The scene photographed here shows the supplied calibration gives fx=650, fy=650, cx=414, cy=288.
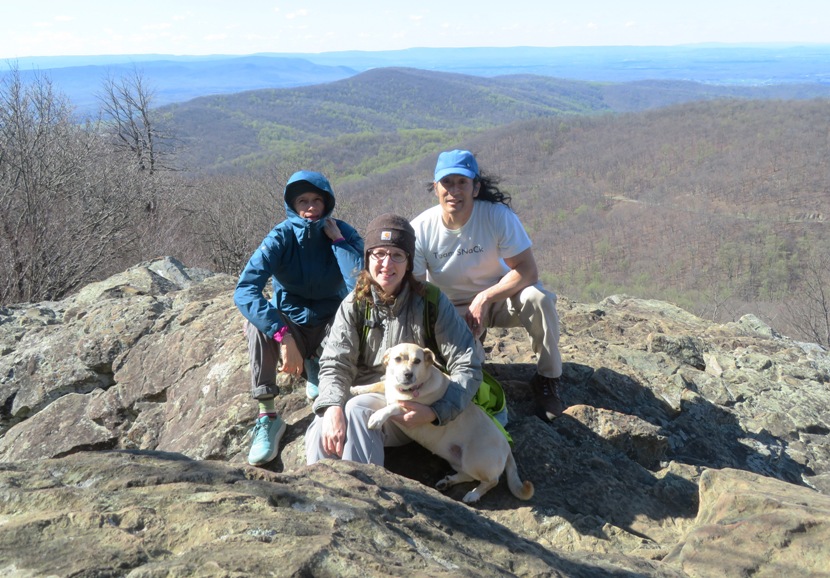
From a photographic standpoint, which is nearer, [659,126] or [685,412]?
[685,412]

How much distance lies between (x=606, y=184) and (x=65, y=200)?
7473 cm

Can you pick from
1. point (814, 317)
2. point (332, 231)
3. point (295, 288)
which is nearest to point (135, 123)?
point (295, 288)

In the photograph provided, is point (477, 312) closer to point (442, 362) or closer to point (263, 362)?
point (442, 362)

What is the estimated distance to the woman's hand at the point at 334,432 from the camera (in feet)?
10.5

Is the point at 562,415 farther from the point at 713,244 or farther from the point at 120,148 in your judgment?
the point at 713,244

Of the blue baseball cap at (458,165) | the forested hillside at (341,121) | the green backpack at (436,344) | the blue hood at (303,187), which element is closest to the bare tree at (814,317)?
the blue baseball cap at (458,165)

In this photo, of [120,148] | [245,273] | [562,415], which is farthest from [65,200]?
[562,415]

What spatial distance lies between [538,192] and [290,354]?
74164 mm

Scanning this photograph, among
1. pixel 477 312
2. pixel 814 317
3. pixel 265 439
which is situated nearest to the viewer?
pixel 265 439

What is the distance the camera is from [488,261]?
4.39m

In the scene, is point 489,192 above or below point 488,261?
above

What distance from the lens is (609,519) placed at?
345 centimetres

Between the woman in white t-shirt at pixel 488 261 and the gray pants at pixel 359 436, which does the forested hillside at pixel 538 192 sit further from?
the gray pants at pixel 359 436

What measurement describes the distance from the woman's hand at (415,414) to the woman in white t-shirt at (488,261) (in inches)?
45.7
